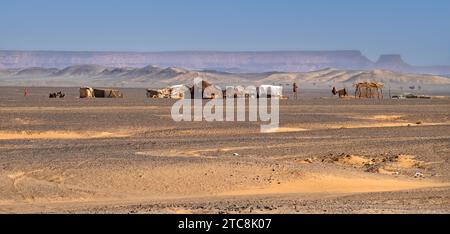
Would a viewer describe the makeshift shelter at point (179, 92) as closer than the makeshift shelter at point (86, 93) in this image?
No

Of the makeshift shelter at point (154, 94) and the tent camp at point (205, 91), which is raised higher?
the tent camp at point (205, 91)

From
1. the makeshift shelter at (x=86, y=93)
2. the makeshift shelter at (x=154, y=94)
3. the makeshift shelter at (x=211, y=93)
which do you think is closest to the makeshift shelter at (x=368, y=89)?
the makeshift shelter at (x=211, y=93)

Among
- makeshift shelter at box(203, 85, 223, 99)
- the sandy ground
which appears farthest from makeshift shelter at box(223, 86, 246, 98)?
the sandy ground

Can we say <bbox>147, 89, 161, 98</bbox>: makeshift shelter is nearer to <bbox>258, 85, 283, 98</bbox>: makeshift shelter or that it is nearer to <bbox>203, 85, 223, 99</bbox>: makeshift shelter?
<bbox>203, 85, 223, 99</bbox>: makeshift shelter

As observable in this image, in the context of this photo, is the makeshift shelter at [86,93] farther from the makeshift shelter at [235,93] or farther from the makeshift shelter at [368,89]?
the makeshift shelter at [368,89]

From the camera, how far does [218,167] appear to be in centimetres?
1931

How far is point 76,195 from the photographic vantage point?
53.2 feet

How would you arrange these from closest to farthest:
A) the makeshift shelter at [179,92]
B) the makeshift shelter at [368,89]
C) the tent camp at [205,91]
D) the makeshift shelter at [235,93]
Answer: the tent camp at [205,91], the makeshift shelter at [179,92], the makeshift shelter at [235,93], the makeshift shelter at [368,89]

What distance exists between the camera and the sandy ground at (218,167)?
48.9ft

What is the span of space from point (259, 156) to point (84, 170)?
245 inches

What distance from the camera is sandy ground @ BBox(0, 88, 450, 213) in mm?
14891

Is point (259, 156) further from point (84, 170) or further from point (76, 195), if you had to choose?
point (76, 195)
